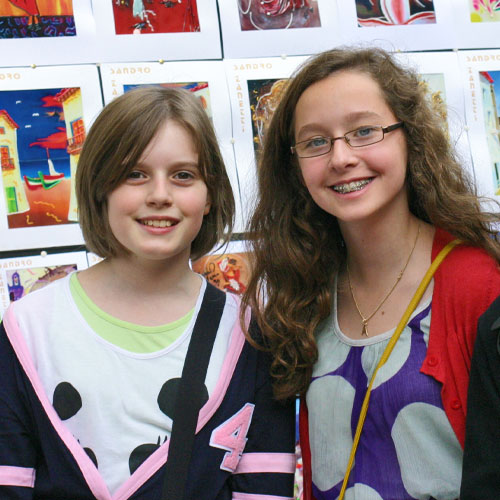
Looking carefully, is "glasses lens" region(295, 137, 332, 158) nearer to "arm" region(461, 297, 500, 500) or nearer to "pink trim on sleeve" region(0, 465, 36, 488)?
"arm" region(461, 297, 500, 500)

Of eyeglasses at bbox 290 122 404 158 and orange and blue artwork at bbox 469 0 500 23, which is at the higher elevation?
orange and blue artwork at bbox 469 0 500 23

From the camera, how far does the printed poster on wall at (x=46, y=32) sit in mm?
1670

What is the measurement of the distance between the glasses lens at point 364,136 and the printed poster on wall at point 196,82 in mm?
571

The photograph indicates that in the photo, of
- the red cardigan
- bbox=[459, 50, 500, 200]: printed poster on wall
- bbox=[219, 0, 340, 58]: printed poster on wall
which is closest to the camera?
the red cardigan

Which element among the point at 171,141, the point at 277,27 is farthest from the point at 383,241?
the point at 277,27

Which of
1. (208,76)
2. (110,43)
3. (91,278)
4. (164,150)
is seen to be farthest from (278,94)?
(91,278)

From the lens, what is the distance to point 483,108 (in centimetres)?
192

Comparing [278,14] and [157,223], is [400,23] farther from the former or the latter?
[157,223]

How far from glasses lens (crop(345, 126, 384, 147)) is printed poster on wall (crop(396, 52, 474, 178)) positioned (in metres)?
0.68

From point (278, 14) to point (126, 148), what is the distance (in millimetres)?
762

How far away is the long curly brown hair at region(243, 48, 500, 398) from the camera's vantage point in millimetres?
1314

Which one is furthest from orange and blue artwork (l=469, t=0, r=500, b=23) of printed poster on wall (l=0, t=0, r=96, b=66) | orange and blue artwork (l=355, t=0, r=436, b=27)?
printed poster on wall (l=0, t=0, r=96, b=66)

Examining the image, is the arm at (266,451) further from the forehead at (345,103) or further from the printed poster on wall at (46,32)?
the printed poster on wall at (46,32)

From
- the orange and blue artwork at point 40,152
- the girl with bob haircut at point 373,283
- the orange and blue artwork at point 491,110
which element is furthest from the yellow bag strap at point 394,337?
the orange and blue artwork at point 40,152
